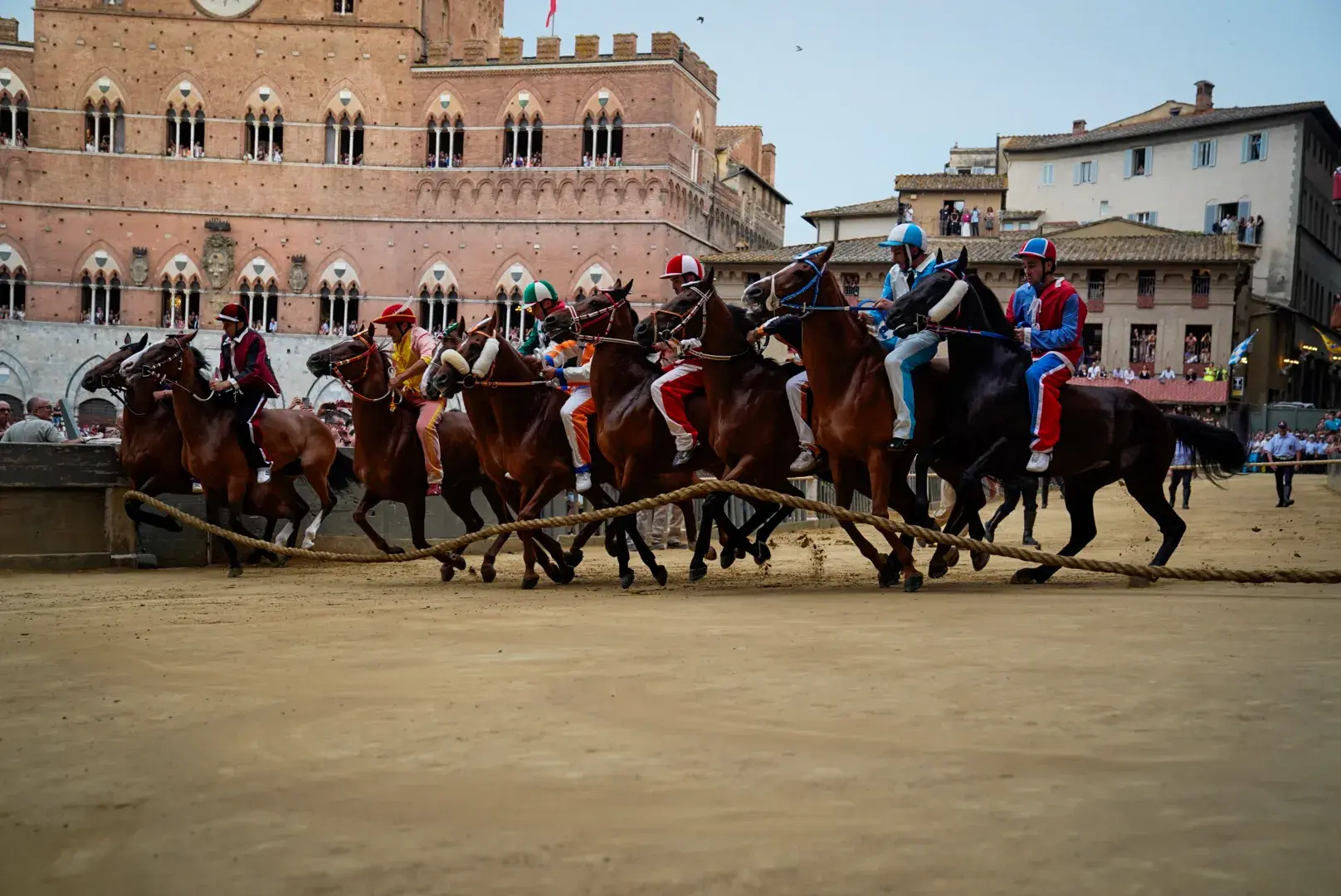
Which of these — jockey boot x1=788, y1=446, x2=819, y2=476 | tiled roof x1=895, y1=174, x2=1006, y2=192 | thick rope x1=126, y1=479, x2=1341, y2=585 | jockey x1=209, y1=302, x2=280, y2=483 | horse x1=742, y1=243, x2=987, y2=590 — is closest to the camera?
thick rope x1=126, y1=479, x2=1341, y2=585

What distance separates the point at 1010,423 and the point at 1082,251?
48854 millimetres

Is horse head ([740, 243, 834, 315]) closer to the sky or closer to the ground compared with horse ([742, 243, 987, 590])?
closer to the sky

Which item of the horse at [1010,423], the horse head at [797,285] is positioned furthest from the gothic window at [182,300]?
the horse at [1010,423]

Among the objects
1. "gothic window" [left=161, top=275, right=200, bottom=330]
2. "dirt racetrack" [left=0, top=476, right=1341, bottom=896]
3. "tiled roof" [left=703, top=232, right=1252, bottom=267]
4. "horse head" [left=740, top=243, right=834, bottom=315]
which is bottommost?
"dirt racetrack" [left=0, top=476, right=1341, bottom=896]

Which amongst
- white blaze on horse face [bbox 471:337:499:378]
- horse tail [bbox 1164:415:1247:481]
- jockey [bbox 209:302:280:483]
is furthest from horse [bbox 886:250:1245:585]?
jockey [bbox 209:302:280:483]

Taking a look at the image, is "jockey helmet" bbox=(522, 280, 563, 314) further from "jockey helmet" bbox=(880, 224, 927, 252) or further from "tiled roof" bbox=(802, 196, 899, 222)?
"tiled roof" bbox=(802, 196, 899, 222)

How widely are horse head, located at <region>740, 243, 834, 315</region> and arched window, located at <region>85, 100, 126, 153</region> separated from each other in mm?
50862

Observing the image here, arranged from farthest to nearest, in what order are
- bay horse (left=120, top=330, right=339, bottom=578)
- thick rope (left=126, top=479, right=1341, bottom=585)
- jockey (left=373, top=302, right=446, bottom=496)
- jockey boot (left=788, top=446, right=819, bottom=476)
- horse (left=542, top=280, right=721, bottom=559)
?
bay horse (left=120, top=330, right=339, bottom=578), jockey (left=373, top=302, right=446, bottom=496), horse (left=542, top=280, right=721, bottom=559), jockey boot (left=788, top=446, right=819, bottom=476), thick rope (left=126, top=479, right=1341, bottom=585)

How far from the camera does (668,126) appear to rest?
55188mm

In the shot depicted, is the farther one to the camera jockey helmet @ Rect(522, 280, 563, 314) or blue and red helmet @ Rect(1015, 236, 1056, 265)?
jockey helmet @ Rect(522, 280, 563, 314)

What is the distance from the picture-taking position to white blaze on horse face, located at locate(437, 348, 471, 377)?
1316 cm

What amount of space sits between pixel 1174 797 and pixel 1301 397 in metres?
66.1

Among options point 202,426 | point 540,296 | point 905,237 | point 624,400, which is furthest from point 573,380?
point 202,426

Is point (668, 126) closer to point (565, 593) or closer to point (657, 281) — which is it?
point (657, 281)
